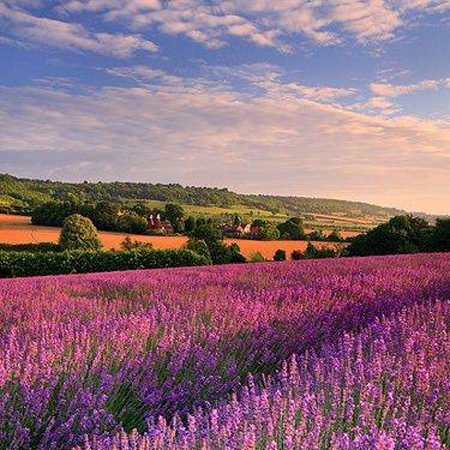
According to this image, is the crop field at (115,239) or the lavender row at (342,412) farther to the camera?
the crop field at (115,239)

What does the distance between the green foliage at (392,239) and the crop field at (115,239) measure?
5894mm

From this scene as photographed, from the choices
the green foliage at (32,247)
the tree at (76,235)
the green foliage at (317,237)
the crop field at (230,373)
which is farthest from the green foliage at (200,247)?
the green foliage at (317,237)

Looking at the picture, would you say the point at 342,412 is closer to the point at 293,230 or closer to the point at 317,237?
the point at 317,237

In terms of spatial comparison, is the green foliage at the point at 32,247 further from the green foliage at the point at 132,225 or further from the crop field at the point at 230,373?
the green foliage at the point at 132,225

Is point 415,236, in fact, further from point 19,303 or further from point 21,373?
point 21,373

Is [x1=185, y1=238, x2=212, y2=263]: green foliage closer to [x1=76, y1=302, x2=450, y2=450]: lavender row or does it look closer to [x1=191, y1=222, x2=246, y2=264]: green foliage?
[x1=191, y1=222, x2=246, y2=264]: green foliage

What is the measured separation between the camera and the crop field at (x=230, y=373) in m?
1.98

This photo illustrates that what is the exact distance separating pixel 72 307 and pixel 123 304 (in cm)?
55

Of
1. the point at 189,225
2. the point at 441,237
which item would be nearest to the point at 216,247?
the point at 441,237

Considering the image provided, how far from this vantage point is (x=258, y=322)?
4.32 metres

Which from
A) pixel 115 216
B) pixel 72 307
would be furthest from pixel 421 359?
pixel 115 216

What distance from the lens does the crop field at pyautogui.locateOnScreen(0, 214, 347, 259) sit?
32750mm

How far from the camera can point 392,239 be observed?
24328 mm

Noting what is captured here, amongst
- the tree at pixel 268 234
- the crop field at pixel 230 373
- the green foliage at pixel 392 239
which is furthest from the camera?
the tree at pixel 268 234
